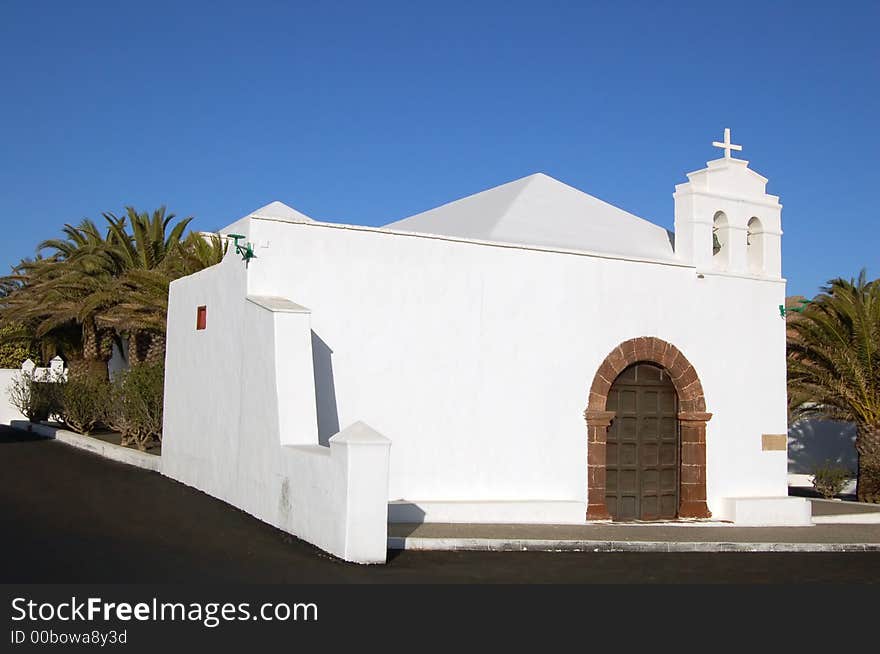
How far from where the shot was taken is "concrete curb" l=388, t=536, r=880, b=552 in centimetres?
901

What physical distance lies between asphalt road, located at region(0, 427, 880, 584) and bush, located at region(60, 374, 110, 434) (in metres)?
6.73

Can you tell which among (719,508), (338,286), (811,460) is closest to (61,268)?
(338,286)

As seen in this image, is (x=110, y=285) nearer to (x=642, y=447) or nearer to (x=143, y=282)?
(x=143, y=282)

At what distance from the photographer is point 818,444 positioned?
Answer: 67.7ft

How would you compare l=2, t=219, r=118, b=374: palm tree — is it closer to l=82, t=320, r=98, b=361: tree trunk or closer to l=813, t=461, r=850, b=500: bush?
l=82, t=320, r=98, b=361: tree trunk

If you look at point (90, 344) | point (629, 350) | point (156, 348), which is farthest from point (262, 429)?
point (90, 344)

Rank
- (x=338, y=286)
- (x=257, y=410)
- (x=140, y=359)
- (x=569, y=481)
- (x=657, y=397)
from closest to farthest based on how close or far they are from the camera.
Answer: (x=257, y=410) < (x=338, y=286) < (x=569, y=481) < (x=657, y=397) < (x=140, y=359)

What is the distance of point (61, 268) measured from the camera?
20.7 meters

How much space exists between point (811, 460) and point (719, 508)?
9018 mm

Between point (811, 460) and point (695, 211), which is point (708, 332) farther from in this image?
point (811, 460)

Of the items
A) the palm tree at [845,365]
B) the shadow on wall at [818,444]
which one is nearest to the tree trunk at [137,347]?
the palm tree at [845,365]

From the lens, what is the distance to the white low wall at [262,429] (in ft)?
26.0

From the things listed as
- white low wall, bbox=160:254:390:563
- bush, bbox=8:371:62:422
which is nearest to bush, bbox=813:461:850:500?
white low wall, bbox=160:254:390:563

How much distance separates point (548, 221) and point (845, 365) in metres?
6.07
